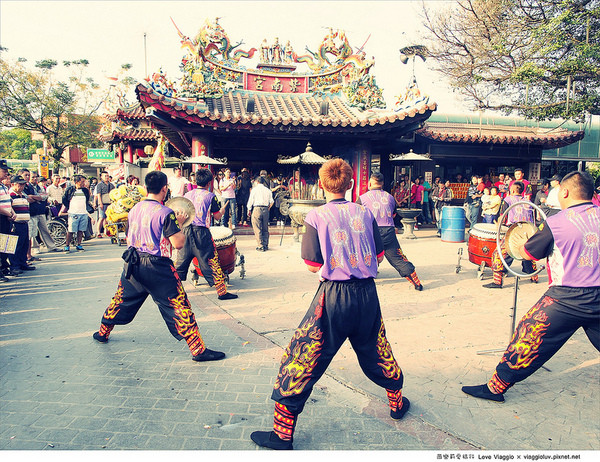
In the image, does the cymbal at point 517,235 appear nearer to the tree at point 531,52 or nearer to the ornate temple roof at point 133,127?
the tree at point 531,52

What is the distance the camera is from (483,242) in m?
6.63

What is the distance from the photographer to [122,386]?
11.1 ft

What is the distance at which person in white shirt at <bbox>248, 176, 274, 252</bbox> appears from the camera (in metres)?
9.16

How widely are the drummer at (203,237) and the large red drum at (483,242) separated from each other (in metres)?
4.14

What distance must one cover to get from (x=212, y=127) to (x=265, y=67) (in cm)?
370

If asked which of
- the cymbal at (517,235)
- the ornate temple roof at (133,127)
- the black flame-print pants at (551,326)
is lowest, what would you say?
the black flame-print pants at (551,326)

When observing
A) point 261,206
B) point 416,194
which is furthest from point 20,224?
point 416,194

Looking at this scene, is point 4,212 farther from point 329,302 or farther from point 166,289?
point 329,302

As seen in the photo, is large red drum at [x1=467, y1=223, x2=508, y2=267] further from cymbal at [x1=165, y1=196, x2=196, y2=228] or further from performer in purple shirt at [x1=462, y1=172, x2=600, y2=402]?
cymbal at [x1=165, y1=196, x2=196, y2=228]

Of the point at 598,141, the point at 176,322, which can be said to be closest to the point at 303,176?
the point at 176,322

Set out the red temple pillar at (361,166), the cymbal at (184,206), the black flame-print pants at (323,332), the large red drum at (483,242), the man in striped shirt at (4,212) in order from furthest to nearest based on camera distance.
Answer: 1. the red temple pillar at (361,166)
2. the man in striped shirt at (4,212)
3. the large red drum at (483,242)
4. the cymbal at (184,206)
5. the black flame-print pants at (323,332)

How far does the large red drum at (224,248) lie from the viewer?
5.95 meters

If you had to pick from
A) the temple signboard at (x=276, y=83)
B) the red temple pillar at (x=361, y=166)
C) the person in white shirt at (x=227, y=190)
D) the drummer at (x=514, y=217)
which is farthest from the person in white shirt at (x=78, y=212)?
the drummer at (x=514, y=217)

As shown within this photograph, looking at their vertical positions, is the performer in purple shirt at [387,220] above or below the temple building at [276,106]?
below
